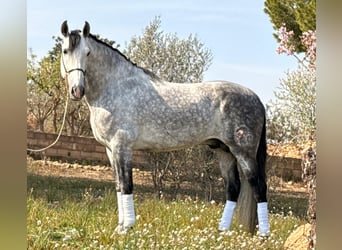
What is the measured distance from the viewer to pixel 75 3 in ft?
8.85

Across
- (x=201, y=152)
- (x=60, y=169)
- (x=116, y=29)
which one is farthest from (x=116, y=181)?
(x=116, y=29)

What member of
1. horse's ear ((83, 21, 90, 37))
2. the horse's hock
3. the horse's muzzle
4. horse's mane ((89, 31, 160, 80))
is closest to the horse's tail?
the horse's hock

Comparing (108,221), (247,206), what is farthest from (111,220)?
(247,206)

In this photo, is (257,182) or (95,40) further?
(257,182)

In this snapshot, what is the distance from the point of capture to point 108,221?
274 cm

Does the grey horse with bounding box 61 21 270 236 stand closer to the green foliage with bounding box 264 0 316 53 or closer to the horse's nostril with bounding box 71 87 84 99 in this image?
the horse's nostril with bounding box 71 87 84 99

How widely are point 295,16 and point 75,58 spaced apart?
3.43ft

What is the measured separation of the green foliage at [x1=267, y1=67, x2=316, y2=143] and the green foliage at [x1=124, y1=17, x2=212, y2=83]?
1.25ft

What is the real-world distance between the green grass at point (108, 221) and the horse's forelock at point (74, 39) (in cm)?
57

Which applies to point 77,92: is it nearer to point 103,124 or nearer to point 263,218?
point 103,124

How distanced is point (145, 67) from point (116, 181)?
52 cm

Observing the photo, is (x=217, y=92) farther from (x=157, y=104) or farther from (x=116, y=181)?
(x=116, y=181)

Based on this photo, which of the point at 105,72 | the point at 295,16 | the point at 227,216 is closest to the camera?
the point at 105,72

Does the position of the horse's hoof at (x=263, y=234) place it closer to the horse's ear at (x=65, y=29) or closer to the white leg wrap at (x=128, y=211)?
the white leg wrap at (x=128, y=211)
